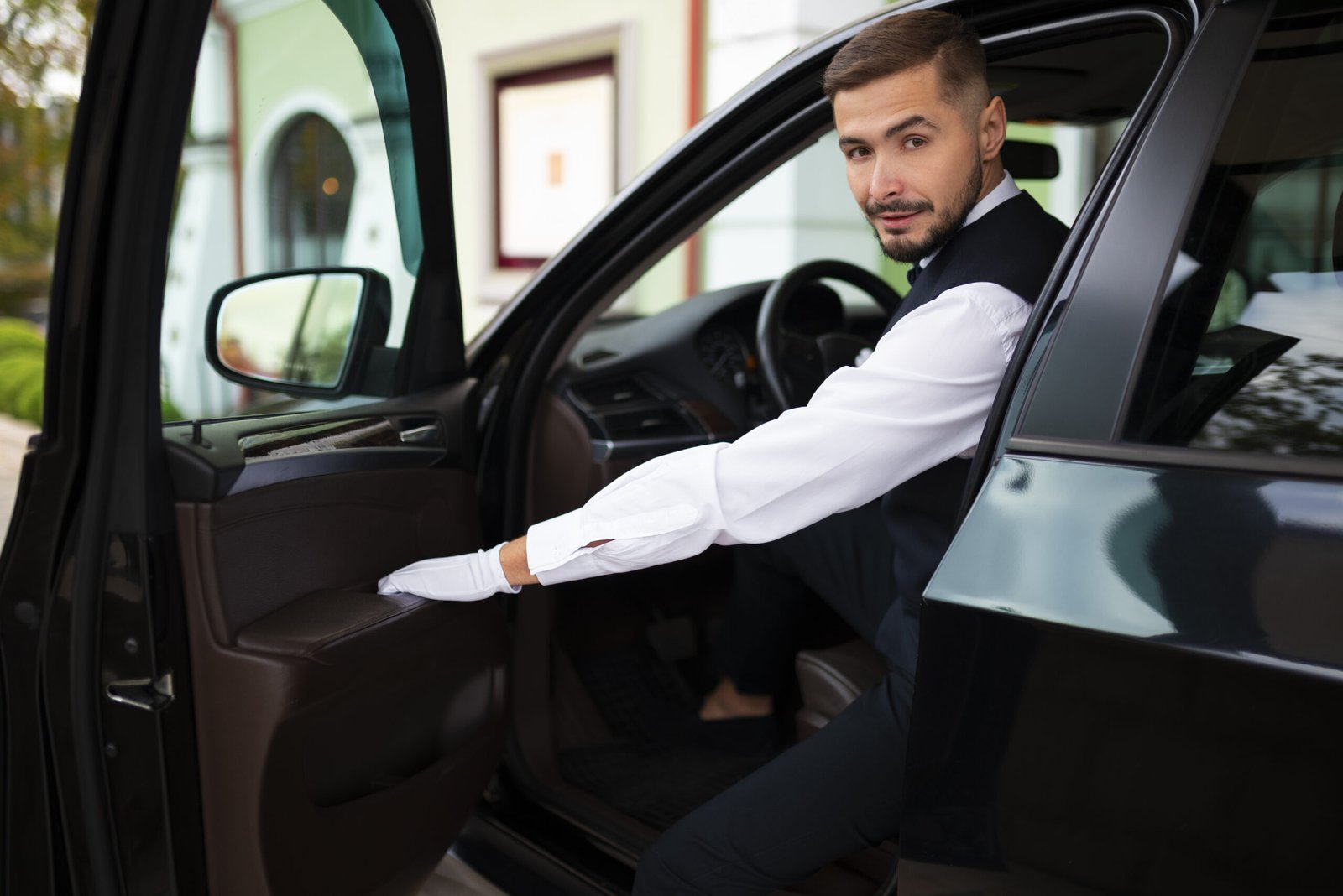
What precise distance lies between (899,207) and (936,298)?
15 cm

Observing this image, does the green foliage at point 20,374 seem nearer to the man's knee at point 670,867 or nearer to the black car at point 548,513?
the black car at point 548,513

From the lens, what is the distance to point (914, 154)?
4.65ft

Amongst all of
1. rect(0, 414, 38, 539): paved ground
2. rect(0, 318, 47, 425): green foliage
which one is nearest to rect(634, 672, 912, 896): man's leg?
rect(0, 414, 38, 539): paved ground

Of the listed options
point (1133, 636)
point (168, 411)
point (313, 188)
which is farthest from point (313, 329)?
point (1133, 636)

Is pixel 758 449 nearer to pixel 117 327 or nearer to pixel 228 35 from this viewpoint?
pixel 117 327

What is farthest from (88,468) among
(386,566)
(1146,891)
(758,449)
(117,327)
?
(1146,891)

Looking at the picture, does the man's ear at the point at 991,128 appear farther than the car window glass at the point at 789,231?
No

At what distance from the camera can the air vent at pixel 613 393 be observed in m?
2.27

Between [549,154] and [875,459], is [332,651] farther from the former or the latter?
[549,154]

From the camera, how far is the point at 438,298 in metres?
1.77

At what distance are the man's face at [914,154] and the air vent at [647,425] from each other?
3.01ft

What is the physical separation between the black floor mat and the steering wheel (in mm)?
674

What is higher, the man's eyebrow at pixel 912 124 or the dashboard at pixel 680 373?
the man's eyebrow at pixel 912 124

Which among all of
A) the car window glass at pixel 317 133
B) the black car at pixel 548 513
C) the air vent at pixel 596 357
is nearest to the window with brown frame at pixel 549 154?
the air vent at pixel 596 357
